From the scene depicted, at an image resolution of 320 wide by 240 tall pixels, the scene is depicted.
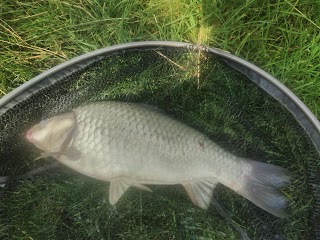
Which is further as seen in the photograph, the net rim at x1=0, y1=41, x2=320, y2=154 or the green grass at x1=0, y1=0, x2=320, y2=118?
the green grass at x1=0, y1=0, x2=320, y2=118

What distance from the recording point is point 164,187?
1.68 metres

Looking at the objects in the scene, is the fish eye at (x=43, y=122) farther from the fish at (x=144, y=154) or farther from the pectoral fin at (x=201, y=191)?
the pectoral fin at (x=201, y=191)

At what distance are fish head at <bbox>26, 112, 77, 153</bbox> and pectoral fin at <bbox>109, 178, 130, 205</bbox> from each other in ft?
0.66

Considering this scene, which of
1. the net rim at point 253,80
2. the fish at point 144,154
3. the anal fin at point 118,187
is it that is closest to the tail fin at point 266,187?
the fish at point 144,154

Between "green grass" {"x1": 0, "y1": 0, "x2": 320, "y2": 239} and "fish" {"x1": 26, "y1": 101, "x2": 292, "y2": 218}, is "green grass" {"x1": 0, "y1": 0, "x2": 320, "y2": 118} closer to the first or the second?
"green grass" {"x1": 0, "y1": 0, "x2": 320, "y2": 239}

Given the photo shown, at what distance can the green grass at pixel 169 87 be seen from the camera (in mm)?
1637

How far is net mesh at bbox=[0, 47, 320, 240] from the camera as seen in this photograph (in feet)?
5.31

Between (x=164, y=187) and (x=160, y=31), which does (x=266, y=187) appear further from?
(x=160, y=31)

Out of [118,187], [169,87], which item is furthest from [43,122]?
[169,87]

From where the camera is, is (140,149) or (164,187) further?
(164,187)

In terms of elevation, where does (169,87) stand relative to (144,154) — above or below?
above

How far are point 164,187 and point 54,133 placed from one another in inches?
16.4

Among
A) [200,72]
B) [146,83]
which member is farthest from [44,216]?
[200,72]

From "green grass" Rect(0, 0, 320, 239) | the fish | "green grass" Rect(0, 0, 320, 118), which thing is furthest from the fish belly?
"green grass" Rect(0, 0, 320, 118)
